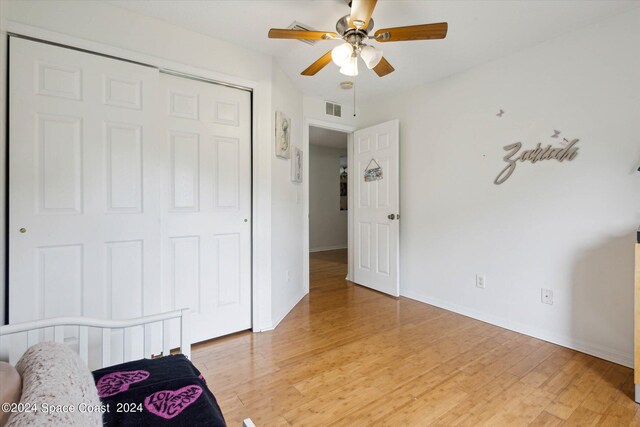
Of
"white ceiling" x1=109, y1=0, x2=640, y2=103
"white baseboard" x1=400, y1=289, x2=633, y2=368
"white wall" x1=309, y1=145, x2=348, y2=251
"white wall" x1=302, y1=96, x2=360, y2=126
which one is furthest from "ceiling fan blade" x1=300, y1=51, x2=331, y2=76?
"white wall" x1=309, y1=145, x2=348, y2=251

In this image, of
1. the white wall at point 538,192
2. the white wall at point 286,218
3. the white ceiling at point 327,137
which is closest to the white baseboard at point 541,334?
the white wall at point 538,192

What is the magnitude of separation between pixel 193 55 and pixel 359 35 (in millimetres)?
1277

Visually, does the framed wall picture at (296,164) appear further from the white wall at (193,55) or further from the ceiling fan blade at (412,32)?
the ceiling fan blade at (412,32)

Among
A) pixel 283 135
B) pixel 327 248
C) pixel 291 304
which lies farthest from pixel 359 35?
pixel 327 248

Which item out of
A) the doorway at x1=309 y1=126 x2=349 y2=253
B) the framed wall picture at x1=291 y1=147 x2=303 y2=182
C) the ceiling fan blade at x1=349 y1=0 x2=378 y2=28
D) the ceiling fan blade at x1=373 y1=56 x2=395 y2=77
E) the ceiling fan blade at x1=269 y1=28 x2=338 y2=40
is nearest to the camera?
the ceiling fan blade at x1=349 y1=0 x2=378 y2=28

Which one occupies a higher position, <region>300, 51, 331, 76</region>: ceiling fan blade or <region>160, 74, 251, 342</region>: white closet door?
<region>300, 51, 331, 76</region>: ceiling fan blade

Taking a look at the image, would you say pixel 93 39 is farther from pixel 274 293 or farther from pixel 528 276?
pixel 528 276

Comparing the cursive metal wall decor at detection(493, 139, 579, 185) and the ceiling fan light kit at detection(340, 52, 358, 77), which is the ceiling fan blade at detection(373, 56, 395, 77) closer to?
the ceiling fan light kit at detection(340, 52, 358, 77)

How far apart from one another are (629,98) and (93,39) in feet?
11.7

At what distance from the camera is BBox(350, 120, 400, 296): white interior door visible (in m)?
3.50

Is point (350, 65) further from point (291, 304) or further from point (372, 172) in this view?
point (291, 304)

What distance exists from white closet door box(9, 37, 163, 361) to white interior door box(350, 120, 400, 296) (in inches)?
95.7

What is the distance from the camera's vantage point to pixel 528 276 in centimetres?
254

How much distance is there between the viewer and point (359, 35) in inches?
72.9
